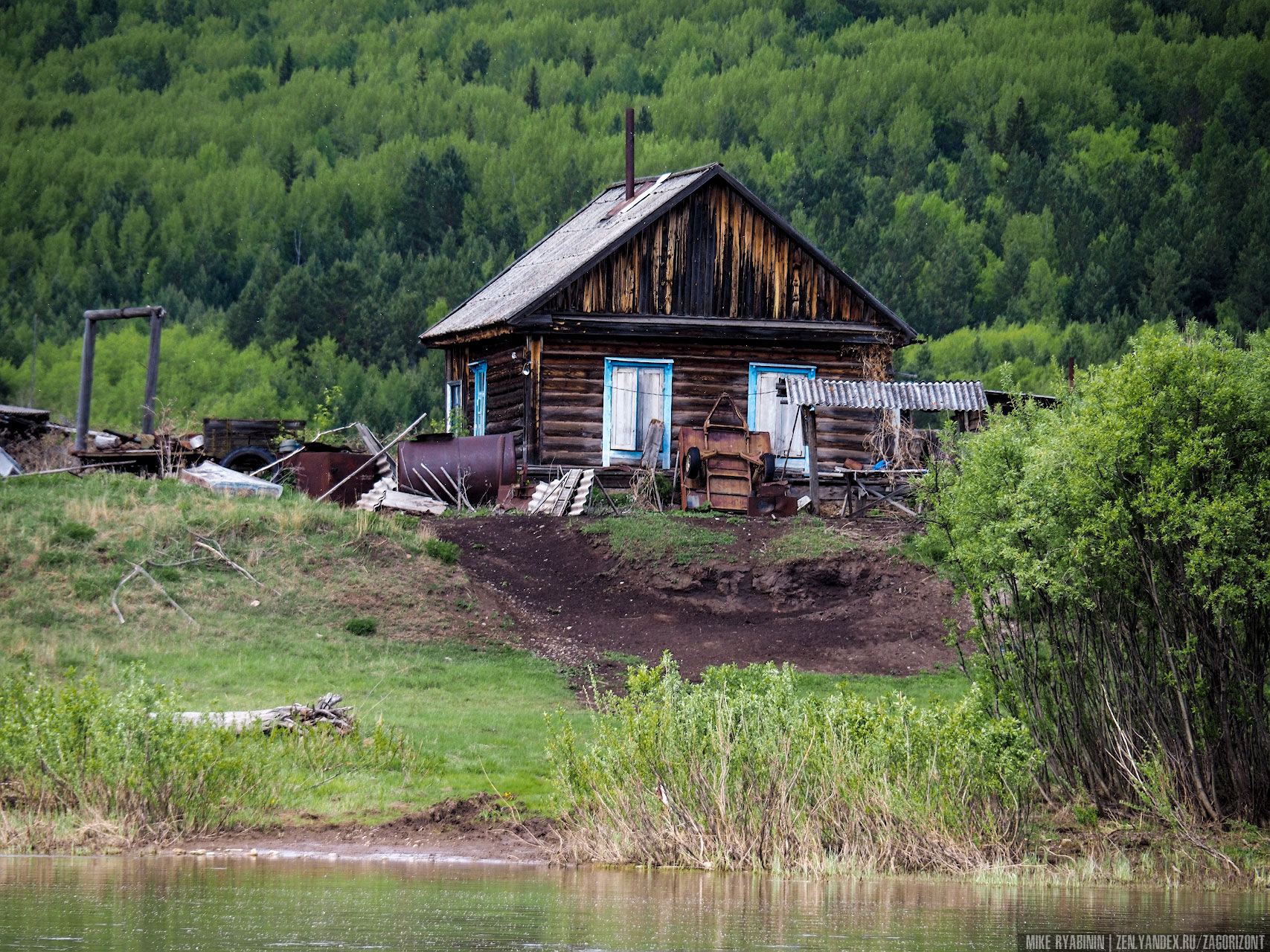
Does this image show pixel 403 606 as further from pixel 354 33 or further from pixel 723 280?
pixel 354 33

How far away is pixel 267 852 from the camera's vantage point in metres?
14.4

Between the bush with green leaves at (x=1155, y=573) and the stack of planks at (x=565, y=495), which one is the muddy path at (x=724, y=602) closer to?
the stack of planks at (x=565, y=495)

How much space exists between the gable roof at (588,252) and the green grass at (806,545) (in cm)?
703

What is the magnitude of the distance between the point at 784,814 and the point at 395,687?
23.9 feet

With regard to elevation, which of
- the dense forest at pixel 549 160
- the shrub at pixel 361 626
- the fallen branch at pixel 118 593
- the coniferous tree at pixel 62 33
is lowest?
the shrub at pixel 361 626

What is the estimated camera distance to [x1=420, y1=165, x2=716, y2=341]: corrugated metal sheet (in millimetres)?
32031

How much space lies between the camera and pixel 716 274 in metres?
32.7

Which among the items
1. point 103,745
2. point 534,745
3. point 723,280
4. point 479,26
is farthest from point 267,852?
point 479,26

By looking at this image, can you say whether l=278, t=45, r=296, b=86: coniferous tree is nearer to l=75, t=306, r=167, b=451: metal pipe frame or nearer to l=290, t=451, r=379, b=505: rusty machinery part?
l=75, t=306, r=167, b=451: metal pipe frame

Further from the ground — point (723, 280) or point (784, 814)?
point (723, 280)

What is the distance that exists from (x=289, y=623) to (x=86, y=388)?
46.6ft

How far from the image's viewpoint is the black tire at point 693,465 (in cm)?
3016

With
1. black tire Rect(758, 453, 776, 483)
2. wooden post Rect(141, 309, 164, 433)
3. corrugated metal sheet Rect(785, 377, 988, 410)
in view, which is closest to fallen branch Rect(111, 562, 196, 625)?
corrugated metal sheet Rect(785, 377, 988, 410)

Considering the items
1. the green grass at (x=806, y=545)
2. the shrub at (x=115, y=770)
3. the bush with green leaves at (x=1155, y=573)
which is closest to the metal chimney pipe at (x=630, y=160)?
the green grass at (x=806, y=545)
